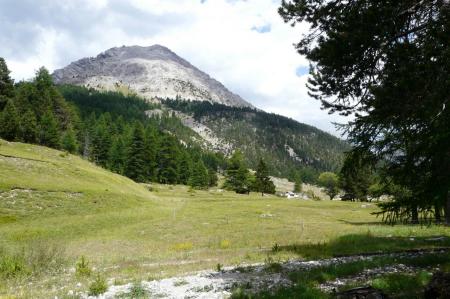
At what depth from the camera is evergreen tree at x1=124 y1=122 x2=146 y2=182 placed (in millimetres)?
104500

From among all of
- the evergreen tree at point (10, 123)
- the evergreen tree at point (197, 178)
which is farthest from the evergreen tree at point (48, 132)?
the evergreen tree at point (197, 178)

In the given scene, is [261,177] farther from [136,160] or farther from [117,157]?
[117,157]

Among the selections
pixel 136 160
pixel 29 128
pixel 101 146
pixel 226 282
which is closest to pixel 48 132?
pixel 29 128

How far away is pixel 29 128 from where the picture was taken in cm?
8775

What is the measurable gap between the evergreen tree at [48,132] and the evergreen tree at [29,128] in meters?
3.07

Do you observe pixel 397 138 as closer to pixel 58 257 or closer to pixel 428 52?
pixel 428 52

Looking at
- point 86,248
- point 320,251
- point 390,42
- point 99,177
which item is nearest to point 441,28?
point 390,42

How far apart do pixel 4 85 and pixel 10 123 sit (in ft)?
64.2

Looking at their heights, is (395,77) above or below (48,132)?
below

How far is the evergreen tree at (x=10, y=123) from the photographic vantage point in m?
81.5

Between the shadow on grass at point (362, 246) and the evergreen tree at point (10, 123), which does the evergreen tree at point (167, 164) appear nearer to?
the evergreen tree at point (10, 123)

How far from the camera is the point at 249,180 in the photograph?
109m

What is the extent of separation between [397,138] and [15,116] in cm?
8683

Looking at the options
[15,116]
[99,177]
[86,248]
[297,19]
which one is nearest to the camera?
[297,19]
